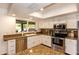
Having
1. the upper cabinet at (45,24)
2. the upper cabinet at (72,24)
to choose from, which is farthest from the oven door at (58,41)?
the upper cabinet at (45,24)

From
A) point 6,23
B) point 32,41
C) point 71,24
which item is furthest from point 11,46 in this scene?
point 71,24

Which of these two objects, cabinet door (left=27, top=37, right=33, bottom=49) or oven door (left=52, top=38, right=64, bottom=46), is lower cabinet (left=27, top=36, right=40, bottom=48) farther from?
oven door (left=52, top=38, right=64, bottom=46)

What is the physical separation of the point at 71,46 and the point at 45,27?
9.31ft

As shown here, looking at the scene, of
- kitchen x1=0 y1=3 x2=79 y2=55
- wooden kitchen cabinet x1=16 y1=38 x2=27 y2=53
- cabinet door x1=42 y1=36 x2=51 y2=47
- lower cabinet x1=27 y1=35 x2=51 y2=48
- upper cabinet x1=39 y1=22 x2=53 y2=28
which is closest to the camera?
kitchen x1=0 y1=3 x2=79 y2=55

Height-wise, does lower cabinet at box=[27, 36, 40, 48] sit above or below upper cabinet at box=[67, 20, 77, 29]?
below

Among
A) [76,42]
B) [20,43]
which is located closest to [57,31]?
[76,42]

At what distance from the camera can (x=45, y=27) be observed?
618 centimetres

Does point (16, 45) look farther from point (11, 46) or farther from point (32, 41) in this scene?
point (32, 41)

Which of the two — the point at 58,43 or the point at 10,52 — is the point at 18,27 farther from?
the point at 58,43

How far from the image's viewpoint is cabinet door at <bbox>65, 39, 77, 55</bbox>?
11.2ft

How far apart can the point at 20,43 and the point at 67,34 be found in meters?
2.14

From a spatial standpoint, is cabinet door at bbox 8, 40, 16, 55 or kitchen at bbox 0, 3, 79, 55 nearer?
kitchen at bbox 0, 3, 79, 55

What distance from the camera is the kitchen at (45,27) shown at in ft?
11.0

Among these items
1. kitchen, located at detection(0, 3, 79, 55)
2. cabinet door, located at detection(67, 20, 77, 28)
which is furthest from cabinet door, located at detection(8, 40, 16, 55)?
cabinet door, located at detection(67, 20, 77, 28)
